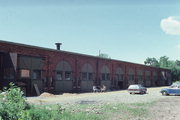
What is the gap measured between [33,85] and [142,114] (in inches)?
767

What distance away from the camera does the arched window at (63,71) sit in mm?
34500

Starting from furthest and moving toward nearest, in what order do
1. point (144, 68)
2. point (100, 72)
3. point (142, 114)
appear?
point (144, 68) < point (100, 72) < point (142, 114)

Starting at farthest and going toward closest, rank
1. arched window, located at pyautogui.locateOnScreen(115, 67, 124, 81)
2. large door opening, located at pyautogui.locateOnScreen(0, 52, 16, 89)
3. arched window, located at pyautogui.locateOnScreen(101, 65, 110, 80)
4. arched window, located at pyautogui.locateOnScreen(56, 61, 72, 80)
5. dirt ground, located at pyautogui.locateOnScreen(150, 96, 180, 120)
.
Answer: arched window, located at pyautogui.locateOnScreen(115, 67, 124, 81) → arched window, located at pyautogui.locateOnScreen(101, 65, 110, 80) → arched window, located at pyautogui.locateOnScreen(56, 61, 72, 80) → large door opening, located at pyautogui.locateOnScreen(0, 52, 16, 89) → dirt ground, located at pyautogui.locateOnScreen(150, 96, 180, 120)

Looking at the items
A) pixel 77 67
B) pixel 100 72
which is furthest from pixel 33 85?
pixel 100 72

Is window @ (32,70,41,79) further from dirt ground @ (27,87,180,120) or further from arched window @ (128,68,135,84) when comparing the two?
arched window @ (128,68,135,84)

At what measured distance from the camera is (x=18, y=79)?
2784 cm

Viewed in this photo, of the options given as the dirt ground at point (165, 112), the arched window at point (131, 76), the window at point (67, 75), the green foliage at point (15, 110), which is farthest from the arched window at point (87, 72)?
the green foliage at point (15, 110)

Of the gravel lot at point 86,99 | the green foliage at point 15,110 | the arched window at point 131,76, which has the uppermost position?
the arched window at point 131,76

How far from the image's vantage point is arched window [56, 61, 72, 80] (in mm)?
34500

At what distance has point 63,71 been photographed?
3541cm

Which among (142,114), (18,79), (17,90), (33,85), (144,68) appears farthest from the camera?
(144,68)

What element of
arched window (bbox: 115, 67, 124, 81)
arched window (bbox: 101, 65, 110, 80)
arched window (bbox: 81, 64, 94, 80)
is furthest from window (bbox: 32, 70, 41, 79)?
arched window (bbox: 115, 67, 124, 81)

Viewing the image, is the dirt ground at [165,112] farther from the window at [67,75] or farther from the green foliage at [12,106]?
the window at [67,75]

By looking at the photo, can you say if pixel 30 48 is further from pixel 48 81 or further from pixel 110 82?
pixel 110 82
